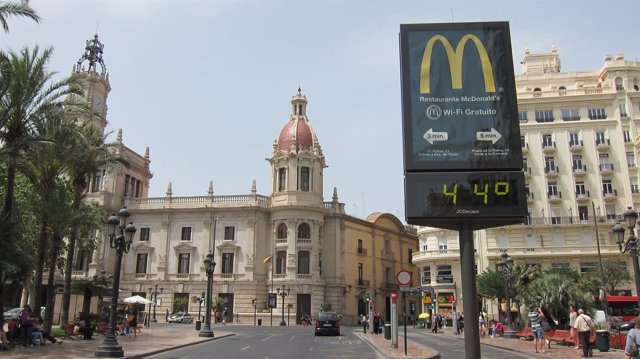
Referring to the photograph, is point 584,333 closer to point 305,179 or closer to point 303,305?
point 303,305

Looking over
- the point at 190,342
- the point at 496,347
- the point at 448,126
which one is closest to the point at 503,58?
the point at 448,126

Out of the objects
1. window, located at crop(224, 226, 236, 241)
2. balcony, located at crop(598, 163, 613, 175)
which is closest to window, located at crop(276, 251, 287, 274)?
window, located at crop(224, 226, 236, 241)

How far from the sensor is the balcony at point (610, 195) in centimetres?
5353

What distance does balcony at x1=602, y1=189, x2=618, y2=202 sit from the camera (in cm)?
5353

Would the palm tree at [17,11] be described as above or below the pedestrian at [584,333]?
above

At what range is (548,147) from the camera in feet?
185

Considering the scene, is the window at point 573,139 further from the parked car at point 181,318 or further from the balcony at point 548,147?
the parked car at point 181,318

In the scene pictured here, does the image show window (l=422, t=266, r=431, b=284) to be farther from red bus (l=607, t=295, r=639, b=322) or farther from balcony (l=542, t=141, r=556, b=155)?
red bus (l=607, t=295, r=639, b=322)

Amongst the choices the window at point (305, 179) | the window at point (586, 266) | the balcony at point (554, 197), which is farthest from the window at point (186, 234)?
the window at point (586, 266)

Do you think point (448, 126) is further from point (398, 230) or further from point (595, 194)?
point (398, 230)

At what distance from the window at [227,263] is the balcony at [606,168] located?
40492 millimetres

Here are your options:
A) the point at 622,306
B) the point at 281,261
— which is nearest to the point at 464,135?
the point at 622,306

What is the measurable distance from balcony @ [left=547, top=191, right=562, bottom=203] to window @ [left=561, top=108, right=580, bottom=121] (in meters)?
8.58

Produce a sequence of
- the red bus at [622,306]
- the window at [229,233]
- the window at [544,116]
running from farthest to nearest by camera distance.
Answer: the window at [229,233]
the window at [544,116]
the red bus at [622,306]
